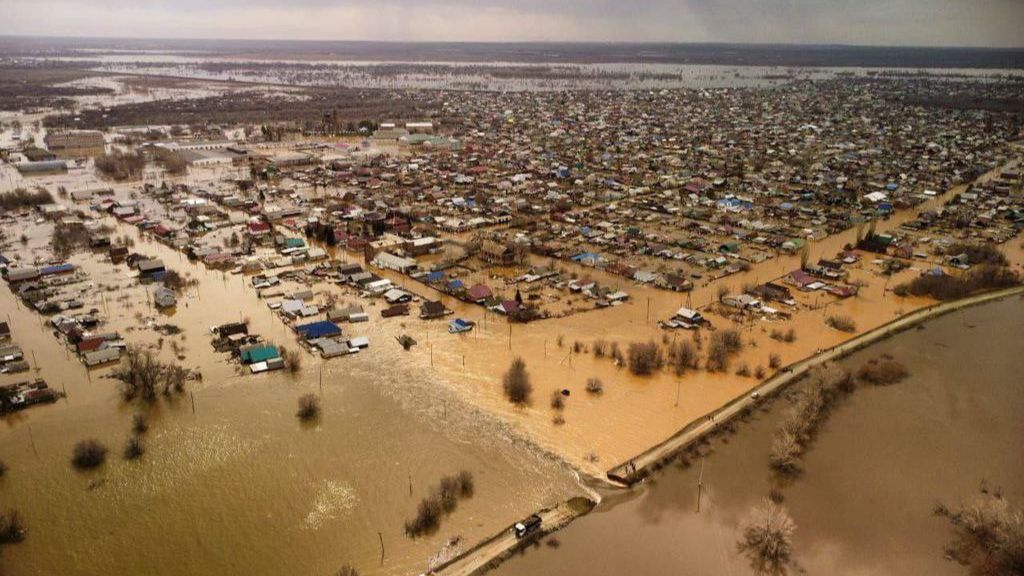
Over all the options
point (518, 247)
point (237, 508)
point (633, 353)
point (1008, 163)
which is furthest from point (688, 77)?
point (237, 508)

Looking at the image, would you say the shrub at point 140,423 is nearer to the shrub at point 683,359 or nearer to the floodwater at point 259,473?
the floodwater at point 259,473

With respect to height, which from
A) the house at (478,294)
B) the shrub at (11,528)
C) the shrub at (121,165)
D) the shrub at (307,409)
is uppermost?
the shrub at (121,165)

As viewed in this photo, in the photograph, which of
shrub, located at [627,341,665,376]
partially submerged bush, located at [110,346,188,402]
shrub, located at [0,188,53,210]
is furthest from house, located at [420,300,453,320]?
shrub, located at [0,188,53,210]

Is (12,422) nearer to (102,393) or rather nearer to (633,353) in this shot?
(102,393)

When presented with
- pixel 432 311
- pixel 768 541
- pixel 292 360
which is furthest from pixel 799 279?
pixel 292 360

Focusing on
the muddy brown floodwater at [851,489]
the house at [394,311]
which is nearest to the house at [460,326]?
the house at [394,311]
